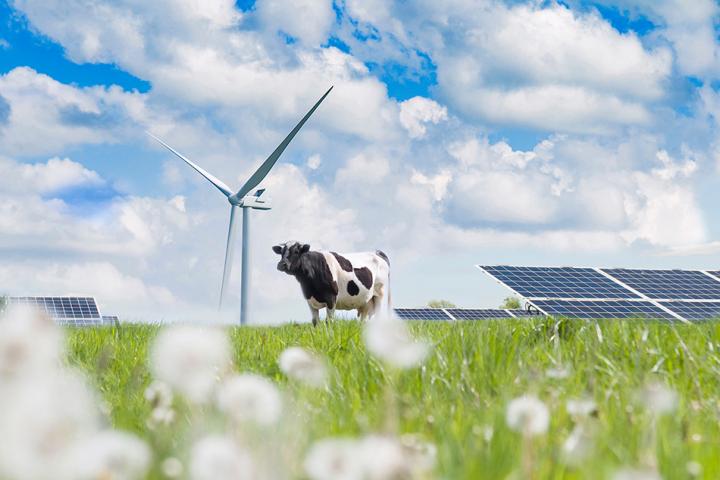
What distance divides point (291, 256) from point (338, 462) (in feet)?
59.5

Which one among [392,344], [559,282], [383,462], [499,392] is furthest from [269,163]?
[383,462]

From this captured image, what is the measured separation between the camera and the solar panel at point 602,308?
48.7ft

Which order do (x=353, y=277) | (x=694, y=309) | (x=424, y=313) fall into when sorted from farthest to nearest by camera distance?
(x=424, y=313), (x=353, y=277), (x=694, y=309)

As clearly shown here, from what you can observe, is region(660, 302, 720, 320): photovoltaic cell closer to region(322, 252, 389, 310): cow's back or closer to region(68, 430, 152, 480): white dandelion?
region(322, 252, 389, 310): cow's back

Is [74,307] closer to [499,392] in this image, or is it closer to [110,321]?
[110,321]

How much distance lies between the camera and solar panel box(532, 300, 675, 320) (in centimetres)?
1485

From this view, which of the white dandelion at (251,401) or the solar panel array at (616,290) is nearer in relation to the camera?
the white dandelion at (251,401)

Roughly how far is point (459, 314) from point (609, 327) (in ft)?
70.9

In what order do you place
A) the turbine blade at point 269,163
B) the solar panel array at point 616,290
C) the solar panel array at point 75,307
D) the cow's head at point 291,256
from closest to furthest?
the solar panel array at point 616,290, the cow's head at point 291,256, the solar panel array at point 75,307, the turbine blade at point 269,163

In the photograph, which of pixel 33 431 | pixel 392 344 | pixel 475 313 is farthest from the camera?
pixel 475 313

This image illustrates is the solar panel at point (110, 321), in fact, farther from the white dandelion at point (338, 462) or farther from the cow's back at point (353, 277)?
the white dandelion at point (338, 462)

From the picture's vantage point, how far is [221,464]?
133 centimetres

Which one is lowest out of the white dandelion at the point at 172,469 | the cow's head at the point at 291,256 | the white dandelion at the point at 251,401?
the white dandelion at the point at 172,469

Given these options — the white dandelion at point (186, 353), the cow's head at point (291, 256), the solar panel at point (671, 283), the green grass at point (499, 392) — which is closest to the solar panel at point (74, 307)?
the cow's head at point (291, 256)
